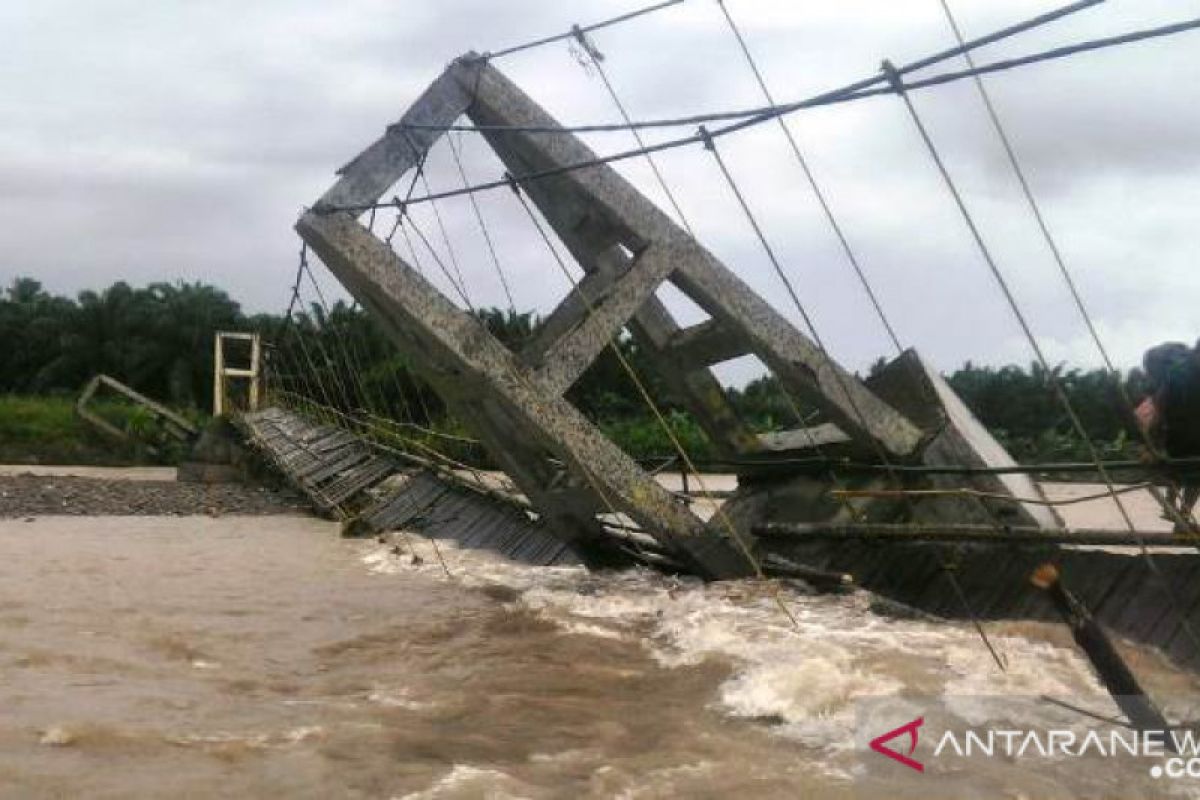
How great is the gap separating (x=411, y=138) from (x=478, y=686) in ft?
13.6

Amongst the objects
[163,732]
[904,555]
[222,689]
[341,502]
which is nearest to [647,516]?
[904,555]

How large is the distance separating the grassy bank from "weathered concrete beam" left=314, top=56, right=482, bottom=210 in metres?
26.0

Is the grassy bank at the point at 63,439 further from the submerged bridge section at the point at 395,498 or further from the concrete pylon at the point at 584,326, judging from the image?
the concrete pylon at the point at 584,326

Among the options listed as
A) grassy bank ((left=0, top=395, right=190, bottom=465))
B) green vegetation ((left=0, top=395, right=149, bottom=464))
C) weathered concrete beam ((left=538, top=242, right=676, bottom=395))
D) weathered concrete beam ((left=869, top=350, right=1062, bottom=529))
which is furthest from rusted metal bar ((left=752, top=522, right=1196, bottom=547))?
green vegetation ((left=0, top=395, right=149, bottom=464))

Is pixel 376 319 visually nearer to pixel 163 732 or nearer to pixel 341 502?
pixel 163 732

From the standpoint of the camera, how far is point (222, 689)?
188 inches

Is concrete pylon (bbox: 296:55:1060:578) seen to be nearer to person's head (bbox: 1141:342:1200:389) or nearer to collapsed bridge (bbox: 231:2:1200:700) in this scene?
collapsed bridge (bbox: 231:2:1200:700)

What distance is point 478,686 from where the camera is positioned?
16.2ft

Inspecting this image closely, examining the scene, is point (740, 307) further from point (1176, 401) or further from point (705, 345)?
point (1176, 401)

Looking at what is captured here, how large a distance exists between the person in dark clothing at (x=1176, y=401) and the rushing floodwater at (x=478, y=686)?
1.49 metres

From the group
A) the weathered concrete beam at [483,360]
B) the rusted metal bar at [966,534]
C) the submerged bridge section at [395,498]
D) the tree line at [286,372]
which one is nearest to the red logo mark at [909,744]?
the rusted metal bar at [966,534]

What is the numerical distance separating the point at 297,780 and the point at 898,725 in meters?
2.24

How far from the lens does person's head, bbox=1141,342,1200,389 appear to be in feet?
20.7

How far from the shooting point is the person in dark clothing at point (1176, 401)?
20.3ft
